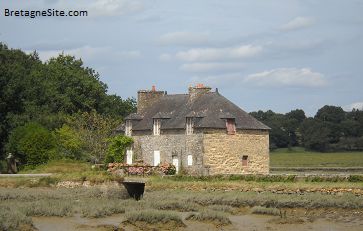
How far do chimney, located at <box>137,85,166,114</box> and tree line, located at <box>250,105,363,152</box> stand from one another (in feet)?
179

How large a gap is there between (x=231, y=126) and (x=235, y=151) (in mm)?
1752

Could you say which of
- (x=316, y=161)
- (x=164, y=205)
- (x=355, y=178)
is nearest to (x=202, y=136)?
(x=355, y=178)

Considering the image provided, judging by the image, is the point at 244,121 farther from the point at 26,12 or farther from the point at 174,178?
the point at 26,12

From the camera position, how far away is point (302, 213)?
111 ft

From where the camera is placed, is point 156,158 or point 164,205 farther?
point 156,158

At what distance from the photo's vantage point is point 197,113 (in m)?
53.5

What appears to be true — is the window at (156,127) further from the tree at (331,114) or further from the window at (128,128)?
the tree at (331,114)

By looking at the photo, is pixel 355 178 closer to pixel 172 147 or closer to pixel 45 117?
pixel 172 147

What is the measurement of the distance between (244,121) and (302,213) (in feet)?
68.1

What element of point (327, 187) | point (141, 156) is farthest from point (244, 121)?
point (327, 187)

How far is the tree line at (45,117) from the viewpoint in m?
56.5

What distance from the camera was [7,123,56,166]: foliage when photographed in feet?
183

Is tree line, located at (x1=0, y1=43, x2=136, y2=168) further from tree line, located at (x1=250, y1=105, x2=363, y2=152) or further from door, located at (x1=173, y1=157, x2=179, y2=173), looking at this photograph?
tree line, located at (x1=250, y1=105, x2=363, y2=152)

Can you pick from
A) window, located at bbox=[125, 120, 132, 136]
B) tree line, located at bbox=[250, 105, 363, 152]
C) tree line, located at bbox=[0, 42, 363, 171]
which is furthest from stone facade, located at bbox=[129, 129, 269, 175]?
tree line, located at bbox=[250, 105, 363, 152]
